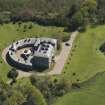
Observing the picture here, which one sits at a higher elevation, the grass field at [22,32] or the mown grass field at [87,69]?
the grass field at [22,32]

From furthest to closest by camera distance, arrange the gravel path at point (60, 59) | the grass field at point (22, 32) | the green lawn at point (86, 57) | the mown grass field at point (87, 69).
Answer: the grass field at point (22, 32) → the gravel path at point (60, 59) → the green lawn at point (86, 57) → the mown grass field at point (87, 69)

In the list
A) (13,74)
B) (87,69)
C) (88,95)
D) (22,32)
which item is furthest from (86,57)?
(22,32)

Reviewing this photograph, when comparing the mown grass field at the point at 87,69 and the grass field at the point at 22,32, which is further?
the grass field at the point at 22,32

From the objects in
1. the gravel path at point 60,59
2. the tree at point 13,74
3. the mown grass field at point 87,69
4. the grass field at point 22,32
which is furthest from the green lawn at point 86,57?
the tree at point 13,74

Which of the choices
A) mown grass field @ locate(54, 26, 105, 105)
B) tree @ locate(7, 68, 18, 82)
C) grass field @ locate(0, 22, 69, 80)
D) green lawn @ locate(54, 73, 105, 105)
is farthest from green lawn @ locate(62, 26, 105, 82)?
tree @ locate(7, 68, 18, 82)

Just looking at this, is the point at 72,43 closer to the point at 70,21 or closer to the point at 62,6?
the point at 70,21

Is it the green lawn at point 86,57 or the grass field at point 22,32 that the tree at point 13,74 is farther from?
the grass field at point 22,32

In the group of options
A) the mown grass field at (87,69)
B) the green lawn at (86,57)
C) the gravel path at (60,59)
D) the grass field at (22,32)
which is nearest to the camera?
the mown grass field at (87,69)

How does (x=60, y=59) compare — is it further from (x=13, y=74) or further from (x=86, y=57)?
(x=13, y=74)

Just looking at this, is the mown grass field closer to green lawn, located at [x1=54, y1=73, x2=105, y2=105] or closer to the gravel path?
green lawn, located at [x1=54, y1=73, x2=105, y2=105]
